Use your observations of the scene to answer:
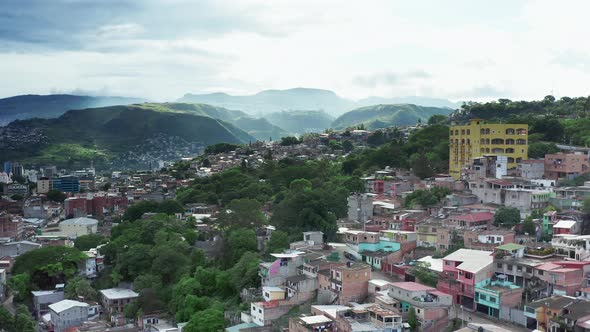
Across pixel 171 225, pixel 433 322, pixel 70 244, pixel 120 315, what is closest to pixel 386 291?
pixel 433 322

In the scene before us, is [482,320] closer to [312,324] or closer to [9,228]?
[312,324]

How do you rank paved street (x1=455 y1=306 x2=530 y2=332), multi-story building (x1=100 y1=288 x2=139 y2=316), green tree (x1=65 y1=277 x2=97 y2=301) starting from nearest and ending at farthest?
paved street (x1=455 y1=306 x2=530 y2=332), multi-story building (x1=100 y1=288 x2=139 y2=316), green tree (x1=65 y1=277 x2=97 y2=301)

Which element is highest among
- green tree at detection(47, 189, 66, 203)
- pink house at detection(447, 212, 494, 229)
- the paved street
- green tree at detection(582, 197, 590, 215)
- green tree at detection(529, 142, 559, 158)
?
green tree at detection(529, 142, 559, 158)

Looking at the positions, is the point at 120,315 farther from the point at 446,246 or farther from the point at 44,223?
the point at 44,223

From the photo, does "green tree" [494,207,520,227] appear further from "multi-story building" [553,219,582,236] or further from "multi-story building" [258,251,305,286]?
"multi-story building" [258,251,305,286]

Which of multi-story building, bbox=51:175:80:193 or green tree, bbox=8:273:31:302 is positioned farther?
multi-story building, bbox=51:175:80:193

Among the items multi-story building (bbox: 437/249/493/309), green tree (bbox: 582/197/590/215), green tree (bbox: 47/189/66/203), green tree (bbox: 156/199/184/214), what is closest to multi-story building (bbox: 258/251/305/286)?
multi-story building (bbox: 437/249/493/309)

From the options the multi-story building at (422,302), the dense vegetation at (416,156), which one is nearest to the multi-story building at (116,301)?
the multi-story building at (422,302)
